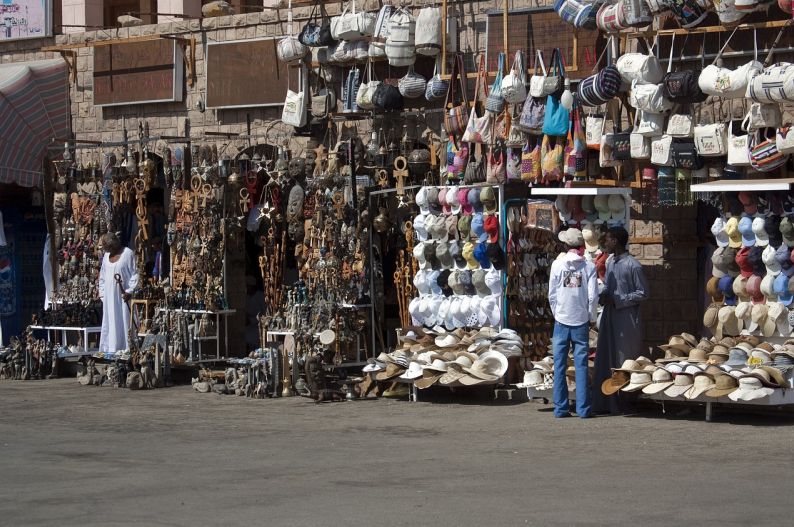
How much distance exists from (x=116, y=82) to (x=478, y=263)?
264 inches

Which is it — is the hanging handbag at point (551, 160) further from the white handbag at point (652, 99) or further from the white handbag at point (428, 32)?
the white handbag at point (428, 32)

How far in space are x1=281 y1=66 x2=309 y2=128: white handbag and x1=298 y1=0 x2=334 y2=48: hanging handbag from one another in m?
0.46

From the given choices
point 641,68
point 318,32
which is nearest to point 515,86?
point 641,68

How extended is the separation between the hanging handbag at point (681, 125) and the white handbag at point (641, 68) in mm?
378

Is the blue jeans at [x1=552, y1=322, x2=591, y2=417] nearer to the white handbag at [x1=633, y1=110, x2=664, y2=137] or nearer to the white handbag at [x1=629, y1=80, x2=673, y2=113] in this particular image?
the white handbag at [x1=633, y1=110, x2=664, y2=137]

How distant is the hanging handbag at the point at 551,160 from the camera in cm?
1484

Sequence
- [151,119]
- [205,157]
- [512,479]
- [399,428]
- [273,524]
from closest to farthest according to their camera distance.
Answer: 1. [273,524]
2. [512,479]
3. [399,428]
4. [205,157]
5. [151,119]

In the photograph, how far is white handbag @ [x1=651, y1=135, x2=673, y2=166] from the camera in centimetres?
1421

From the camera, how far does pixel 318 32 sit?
1723 cm

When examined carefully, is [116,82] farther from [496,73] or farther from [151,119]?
[496,73]

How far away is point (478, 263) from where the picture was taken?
15.5m

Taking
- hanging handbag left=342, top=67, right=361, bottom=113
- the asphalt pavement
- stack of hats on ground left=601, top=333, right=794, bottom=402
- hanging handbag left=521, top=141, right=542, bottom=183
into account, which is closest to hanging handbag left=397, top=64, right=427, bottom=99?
hanging handbag left=342, top=67, right=361, bottom=113

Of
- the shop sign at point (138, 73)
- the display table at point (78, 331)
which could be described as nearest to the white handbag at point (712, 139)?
the shop sign at point (138, 73)

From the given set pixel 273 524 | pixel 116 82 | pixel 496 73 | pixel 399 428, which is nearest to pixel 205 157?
pixel 116 82
